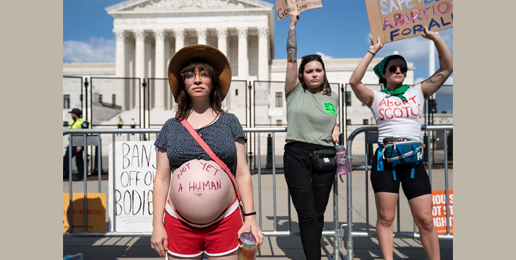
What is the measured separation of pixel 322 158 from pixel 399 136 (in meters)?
0.71

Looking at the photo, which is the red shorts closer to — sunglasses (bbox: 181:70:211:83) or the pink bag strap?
the pink bag strap

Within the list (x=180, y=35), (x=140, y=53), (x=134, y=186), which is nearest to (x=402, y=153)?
(x=134, y=186)

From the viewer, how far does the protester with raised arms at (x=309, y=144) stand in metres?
2.76

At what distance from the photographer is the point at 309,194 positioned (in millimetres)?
2771

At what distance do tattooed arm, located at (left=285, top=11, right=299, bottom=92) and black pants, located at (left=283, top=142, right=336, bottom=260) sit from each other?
1.82 ft

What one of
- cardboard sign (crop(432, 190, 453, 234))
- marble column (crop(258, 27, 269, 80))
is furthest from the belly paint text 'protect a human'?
marble column (crop(258, 27, 269, 80))

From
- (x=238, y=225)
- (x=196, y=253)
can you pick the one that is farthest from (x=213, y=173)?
(x=196, y=253)

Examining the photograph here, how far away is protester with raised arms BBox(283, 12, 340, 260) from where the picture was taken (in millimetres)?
2764

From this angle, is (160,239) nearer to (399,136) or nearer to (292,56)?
(292,56)

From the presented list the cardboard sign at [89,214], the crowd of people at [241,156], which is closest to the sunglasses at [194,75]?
the crowd of people at [241,156]

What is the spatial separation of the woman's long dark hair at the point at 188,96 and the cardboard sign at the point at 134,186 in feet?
5.22

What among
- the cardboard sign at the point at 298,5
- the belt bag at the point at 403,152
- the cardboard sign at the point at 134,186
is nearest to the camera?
the belt bag at the point at 403,152

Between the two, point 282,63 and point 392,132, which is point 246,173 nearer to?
point 392,132

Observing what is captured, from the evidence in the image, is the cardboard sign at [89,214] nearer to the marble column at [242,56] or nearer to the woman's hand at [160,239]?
the woman's hand at [160,239]
